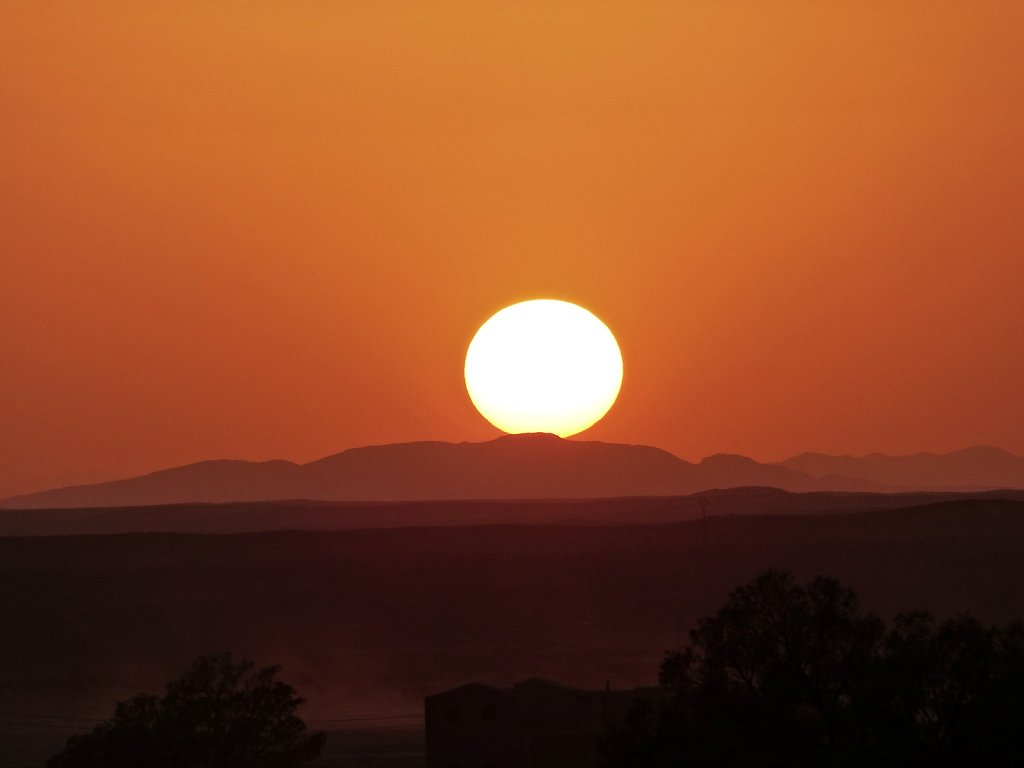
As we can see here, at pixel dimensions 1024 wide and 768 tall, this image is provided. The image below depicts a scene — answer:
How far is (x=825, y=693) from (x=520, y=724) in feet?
62.0

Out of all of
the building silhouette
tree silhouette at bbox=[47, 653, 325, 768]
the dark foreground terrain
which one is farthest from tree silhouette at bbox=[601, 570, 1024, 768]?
the dark foreground terrain

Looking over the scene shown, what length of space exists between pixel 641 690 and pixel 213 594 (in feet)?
172

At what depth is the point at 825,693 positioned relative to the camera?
91.4 ft

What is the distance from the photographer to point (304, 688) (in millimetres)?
72312

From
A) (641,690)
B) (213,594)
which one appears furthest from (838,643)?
(213,594)

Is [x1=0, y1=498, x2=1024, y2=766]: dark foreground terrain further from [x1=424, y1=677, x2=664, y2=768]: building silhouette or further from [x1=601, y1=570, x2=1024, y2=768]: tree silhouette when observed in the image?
[x1=601, y1=570, x2=1024, y2=768]: tree silhouette

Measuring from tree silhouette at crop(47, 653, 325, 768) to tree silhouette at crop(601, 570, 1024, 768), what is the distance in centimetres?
1101

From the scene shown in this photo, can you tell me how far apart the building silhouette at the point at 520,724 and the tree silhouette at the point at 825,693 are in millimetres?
14861

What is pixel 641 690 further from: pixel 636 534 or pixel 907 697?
pixel 636 534

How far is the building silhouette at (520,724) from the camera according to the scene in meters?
44.9

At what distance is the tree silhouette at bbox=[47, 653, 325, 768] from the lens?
120ft

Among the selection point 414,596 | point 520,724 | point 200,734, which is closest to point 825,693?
point 200,734

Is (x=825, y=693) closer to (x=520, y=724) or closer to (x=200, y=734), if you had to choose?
(x=200, y=734)

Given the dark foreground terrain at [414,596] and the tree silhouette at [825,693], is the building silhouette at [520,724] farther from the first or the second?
the tree silhouette at [825,693]
